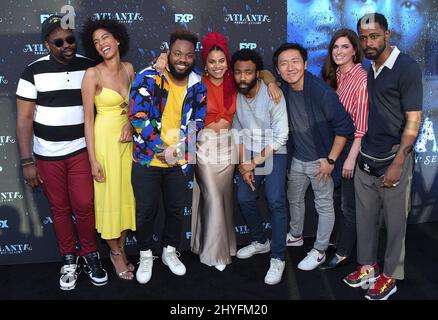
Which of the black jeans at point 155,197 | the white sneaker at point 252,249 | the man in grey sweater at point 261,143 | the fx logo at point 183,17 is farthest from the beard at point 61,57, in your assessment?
the white sneaker at point 252,249

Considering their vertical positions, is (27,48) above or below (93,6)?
below

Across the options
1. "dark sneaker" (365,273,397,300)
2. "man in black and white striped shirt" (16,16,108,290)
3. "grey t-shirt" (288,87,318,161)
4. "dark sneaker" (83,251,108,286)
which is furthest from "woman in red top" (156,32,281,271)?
"dark sneaker" (365,273,397,300)

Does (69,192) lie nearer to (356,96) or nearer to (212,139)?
(212,139)

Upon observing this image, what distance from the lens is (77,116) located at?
2879 mm

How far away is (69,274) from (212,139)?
4.82 ft

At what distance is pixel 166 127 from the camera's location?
292 cm

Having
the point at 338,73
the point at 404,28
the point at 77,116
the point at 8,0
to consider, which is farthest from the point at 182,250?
the point at 404,28

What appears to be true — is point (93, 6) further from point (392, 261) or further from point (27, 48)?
point (392, 261)

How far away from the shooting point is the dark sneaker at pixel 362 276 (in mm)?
3010

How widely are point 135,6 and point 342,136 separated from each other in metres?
1.93

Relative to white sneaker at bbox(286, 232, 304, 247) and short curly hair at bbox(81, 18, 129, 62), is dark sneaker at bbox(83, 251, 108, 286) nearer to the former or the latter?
short curly hair at bbox(81, 18, 129, 62)

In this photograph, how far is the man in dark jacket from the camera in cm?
290

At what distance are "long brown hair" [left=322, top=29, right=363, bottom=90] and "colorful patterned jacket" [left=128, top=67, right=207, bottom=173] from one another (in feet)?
3.40

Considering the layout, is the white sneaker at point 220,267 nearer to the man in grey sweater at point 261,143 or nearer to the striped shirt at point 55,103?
the man in grey sweater at point 261,143
